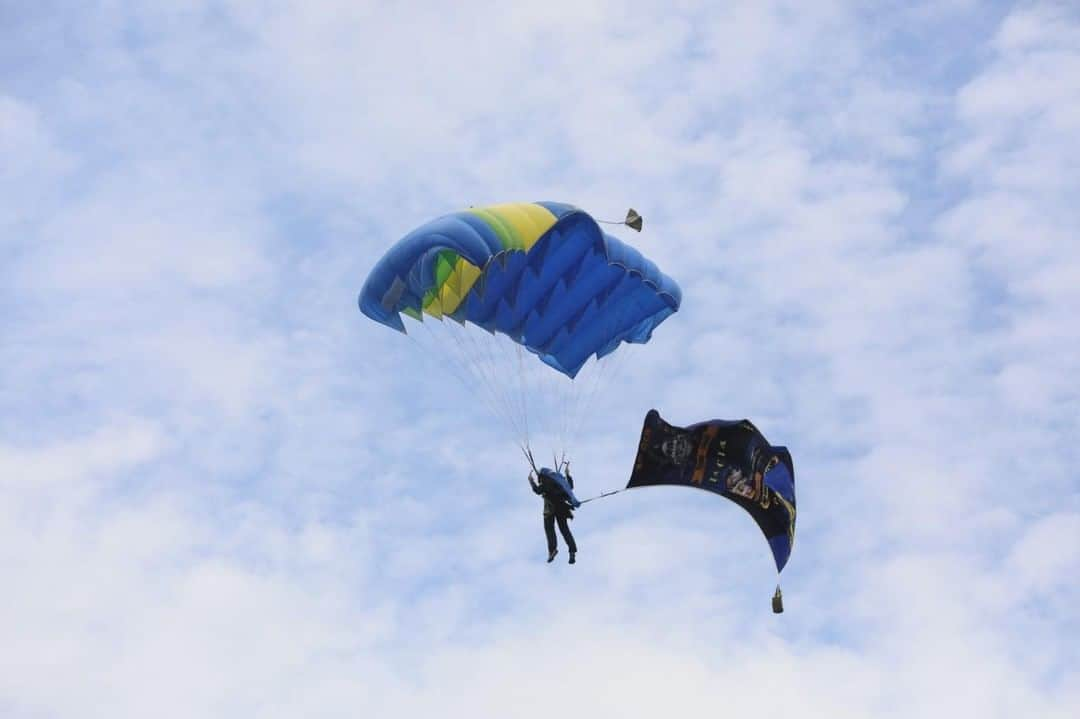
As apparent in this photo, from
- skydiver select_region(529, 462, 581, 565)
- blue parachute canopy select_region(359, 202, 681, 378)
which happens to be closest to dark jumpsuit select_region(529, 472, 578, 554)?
skydiver select_region(529, 462, 581, 565)

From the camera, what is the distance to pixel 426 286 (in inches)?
822

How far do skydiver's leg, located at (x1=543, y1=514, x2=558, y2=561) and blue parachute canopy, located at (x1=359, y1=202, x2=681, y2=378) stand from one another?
2828 millimetres

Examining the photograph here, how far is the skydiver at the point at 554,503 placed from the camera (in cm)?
2070

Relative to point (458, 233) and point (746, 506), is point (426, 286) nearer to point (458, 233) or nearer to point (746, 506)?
point (458, 233)

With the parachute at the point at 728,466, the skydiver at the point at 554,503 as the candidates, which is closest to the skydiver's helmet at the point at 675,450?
the parachute at the point at 728,466

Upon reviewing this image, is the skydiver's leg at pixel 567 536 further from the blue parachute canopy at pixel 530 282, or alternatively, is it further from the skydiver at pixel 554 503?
the blue parachute canopy at pixel 530 282

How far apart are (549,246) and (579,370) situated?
2.81 m

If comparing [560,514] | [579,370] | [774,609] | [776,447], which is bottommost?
[774,609]

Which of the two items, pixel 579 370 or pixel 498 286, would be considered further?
pixel 579 370

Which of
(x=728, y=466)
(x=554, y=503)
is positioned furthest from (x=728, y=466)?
(x=554, y=503)

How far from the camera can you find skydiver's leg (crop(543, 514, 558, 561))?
20.8m

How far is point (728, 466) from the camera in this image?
2170cm

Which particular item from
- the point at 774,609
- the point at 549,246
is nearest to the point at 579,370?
the point at 549,246

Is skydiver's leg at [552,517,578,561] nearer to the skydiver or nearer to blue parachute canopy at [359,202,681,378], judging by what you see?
the skydiver
